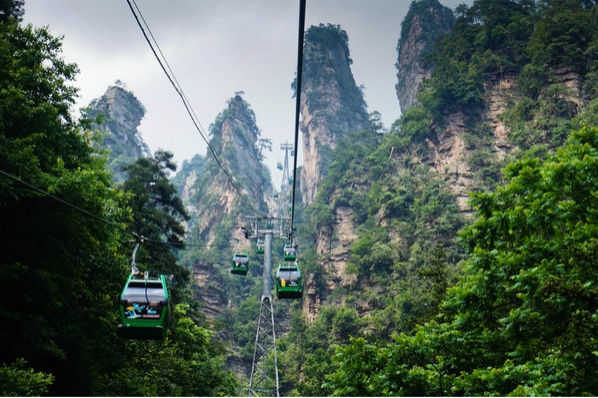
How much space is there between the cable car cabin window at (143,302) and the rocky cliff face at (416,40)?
71225 mm

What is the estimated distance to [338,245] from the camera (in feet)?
191

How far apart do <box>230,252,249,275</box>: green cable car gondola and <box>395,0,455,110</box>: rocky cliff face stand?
188 ft

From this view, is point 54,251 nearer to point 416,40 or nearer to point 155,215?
point 155,215

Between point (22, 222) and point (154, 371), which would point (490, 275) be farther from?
point (154, 371)

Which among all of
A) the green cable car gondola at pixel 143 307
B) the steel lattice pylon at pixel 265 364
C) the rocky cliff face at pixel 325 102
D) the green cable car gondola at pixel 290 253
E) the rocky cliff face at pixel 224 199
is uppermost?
the rocky cliff face at pixel 325 102

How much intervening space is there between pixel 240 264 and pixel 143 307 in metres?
15.6

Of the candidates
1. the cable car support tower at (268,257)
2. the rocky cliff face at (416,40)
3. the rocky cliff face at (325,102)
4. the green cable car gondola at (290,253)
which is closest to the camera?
the cable car support tower at (268,257)

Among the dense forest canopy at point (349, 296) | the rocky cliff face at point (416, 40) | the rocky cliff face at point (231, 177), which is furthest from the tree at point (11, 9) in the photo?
the rocky cliff face at point (416, 40)

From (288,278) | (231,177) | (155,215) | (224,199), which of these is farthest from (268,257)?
(224,199)

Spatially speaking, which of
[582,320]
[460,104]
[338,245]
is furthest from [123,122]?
[582,320]

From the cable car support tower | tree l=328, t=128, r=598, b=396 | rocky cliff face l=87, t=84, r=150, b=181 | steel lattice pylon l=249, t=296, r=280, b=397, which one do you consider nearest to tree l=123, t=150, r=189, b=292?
the cable car support tower

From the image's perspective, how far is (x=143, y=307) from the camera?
1077 cm

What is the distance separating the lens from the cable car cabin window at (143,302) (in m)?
10.7

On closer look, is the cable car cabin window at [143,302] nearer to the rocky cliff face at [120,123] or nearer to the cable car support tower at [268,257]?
the cable car support tower at [268,257]
